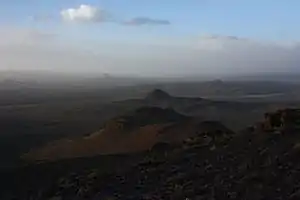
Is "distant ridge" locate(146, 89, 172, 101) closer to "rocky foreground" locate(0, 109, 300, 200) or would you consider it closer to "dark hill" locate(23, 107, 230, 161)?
"dark hill" locate(23, 107, 230, 161)

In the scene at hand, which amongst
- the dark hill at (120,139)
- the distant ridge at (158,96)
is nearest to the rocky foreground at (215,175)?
the dark hill at (120,139)

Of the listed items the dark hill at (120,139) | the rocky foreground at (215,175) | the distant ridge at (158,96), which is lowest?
the dark hill at (120,139)

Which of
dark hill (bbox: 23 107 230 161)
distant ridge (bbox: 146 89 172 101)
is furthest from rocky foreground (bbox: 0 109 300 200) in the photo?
distant ridge (bbox: 146 89 172 101)

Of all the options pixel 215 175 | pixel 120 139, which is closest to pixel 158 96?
pixel 120 139

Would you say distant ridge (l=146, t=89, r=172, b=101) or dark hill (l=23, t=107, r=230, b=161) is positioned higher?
distant ridge (l=146, t=89, r=172, b=101)

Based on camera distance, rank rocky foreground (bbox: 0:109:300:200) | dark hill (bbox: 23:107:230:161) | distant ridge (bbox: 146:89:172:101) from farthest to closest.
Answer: distant ridge (bbox: 146:89:172:101)
dark hill (bbox: 23:107:230:161)
rocky foreground (bbox: 0:109:300:200)

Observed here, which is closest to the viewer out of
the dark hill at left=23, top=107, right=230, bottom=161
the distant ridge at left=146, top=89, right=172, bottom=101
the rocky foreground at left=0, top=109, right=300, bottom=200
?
the rocky foreground at left=0, top=109, right=300, bottom=200

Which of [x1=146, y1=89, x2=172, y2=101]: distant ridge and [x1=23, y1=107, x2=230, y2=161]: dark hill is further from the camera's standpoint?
[x1=146, y1=89, x2=172, y2=101]: distant ridge

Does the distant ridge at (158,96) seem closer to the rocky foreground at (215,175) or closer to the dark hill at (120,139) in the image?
the dark hill at (120,139)

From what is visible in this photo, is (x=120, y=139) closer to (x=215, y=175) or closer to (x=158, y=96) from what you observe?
(x=215, y=175)

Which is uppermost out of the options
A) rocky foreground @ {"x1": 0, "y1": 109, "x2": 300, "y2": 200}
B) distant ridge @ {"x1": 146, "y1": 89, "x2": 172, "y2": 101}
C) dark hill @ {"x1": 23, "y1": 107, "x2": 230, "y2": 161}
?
rocky foreground @ {"x1": 0, "y1": 109, "x2": 300, "y2": 200}

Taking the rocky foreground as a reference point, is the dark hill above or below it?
below

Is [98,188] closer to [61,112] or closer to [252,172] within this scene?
[252,172]
